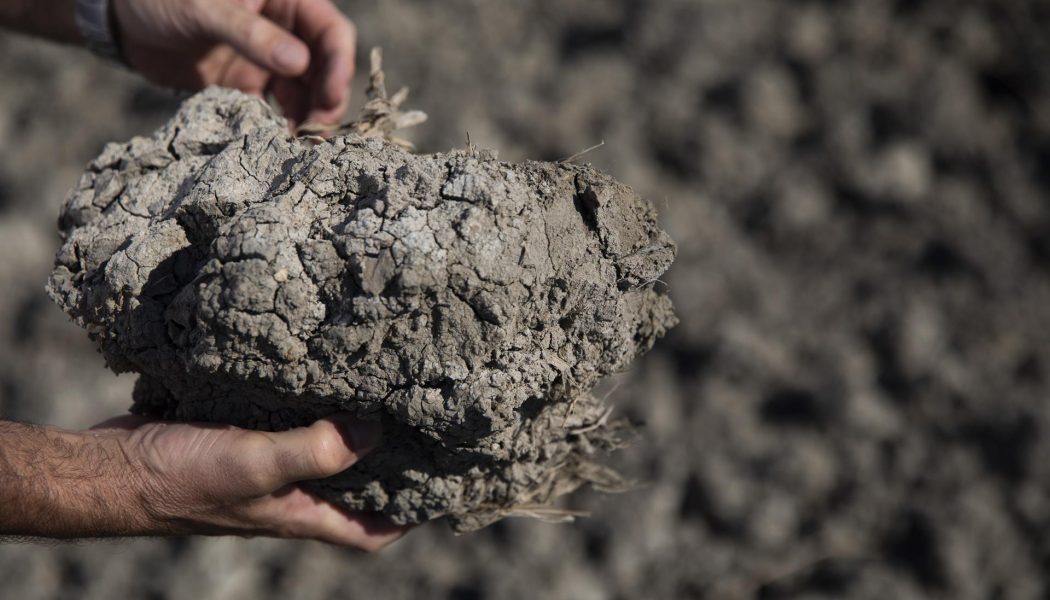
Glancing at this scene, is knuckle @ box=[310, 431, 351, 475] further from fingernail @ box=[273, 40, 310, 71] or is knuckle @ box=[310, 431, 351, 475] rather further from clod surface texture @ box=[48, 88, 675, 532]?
fingernail @ box=[273, 40, 310, 71]

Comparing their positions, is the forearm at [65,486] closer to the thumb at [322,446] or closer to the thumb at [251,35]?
the thumb at [322,446]

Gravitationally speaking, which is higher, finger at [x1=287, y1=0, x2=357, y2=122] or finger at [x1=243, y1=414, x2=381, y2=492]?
finger at [x1=287, y1=0, x2=357, y2=122]

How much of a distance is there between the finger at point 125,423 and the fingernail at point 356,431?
0.42 metres

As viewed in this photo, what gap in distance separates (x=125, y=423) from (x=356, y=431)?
0.48 meters

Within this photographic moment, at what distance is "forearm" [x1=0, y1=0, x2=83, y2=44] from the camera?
1.95 m

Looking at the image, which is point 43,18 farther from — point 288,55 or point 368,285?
point 368,285

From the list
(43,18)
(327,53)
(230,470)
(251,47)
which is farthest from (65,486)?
(43,18)

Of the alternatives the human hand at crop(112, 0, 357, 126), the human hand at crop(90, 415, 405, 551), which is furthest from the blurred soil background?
the human hand at crop(90, 415, 405, 551)

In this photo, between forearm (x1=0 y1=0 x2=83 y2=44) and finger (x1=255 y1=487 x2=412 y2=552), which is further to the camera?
forearm (x1=0 y1=0 x2=83 y2=44)

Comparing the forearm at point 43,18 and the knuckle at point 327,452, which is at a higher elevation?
the forearm at point 43,18

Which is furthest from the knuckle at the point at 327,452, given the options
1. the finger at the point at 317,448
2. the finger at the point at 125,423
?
the finger at the point at 125,423

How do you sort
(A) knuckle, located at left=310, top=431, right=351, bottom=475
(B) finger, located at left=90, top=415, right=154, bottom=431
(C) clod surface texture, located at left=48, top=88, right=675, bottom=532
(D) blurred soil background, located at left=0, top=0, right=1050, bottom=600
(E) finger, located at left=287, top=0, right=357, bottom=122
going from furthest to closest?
1. (D) blurred soil background, located at left=0, top=0, right=1050, bottom=600
2. (E) finger, located at left=287, top=0, right=357, bottom=122
3. (B) finger, located at left=90, top=415, right=154, bottom=431
4. (A) knuckle, located at left=310, top=431, right=351, bottom=475
5. (C) clod surface texture, located at left=48, top=88, right=675, bottom=532

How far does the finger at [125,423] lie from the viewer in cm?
140

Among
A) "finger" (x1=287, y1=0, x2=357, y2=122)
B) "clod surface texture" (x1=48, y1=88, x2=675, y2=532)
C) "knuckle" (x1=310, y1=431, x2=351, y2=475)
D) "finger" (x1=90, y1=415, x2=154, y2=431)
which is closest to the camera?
"clod surface texture" (x1=48, y1=88, x2=675, y2=532)
